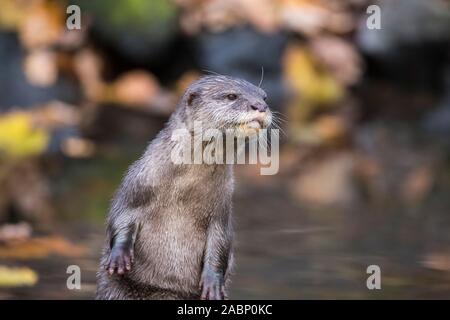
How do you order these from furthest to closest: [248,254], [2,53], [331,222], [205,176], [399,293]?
[2,53]
[331,222]
[248,254]
[399,293]
[205,176]

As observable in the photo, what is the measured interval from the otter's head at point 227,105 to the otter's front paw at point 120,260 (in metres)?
0.81

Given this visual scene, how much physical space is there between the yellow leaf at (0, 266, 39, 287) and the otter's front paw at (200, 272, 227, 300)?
5.55 feet

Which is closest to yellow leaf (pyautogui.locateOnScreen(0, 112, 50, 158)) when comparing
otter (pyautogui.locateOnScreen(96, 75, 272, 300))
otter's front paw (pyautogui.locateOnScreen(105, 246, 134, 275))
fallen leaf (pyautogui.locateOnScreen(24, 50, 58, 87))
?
fallen leaf (pyautogui.locateOnScreen(24, 50, 58, 87))

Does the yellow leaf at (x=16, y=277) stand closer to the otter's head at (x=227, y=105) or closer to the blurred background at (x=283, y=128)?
the blurred background at (x=283, y=128)

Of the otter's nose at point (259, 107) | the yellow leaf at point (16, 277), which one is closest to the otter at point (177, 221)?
the otter's nose at point (259, 107)

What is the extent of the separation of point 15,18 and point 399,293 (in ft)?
35.1

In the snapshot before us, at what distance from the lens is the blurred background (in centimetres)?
823

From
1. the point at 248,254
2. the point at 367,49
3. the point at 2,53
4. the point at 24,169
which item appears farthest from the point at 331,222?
the point at 367,49

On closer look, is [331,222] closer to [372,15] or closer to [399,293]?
[399,293]

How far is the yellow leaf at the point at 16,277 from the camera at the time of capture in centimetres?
730

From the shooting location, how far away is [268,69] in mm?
17719

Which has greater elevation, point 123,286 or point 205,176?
point 205,176

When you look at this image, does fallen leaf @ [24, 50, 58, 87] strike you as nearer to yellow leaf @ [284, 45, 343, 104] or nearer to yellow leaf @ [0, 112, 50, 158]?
yellow leaf @ [0, 112, 50, 158]

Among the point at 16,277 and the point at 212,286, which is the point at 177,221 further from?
the point at 16,277
